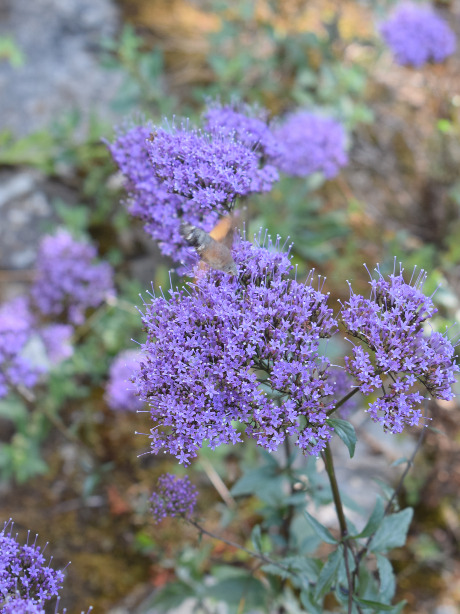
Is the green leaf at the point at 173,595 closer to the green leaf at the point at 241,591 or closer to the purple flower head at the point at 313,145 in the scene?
the green leaf at the point at 241,591

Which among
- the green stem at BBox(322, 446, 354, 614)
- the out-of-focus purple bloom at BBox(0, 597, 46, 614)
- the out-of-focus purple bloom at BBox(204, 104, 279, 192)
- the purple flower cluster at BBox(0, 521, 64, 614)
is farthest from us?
the out-of-focus purple bloom at BBox(204, 104, 279, 192)

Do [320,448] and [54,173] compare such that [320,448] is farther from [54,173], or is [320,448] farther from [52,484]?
[54,173]

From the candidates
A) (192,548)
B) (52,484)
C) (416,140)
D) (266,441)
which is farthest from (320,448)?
(416,140)

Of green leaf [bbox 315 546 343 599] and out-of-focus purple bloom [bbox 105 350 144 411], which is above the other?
out-of-focus purple bloom [bbox 105 350 144 411]

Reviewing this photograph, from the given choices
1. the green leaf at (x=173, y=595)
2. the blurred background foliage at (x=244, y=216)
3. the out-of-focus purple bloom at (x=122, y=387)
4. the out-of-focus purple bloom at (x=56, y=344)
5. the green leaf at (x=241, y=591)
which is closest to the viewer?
the green leaf at (x=241, y=591)

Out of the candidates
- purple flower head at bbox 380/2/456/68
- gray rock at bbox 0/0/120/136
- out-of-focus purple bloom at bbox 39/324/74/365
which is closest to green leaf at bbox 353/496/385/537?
out-of-focus purple bloom at bbox 39/324/74/365

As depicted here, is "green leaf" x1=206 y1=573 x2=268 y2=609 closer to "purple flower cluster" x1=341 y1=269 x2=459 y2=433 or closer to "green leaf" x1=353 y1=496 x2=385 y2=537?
"green leaf" x1=353 y1=496 x2=385 y2=537

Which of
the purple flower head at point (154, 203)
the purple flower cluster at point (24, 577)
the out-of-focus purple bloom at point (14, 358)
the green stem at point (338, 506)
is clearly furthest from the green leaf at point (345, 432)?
the out-of-focus purple bloom at point (14, 358)

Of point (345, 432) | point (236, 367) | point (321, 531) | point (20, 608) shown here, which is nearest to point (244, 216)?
point (236, 367)
